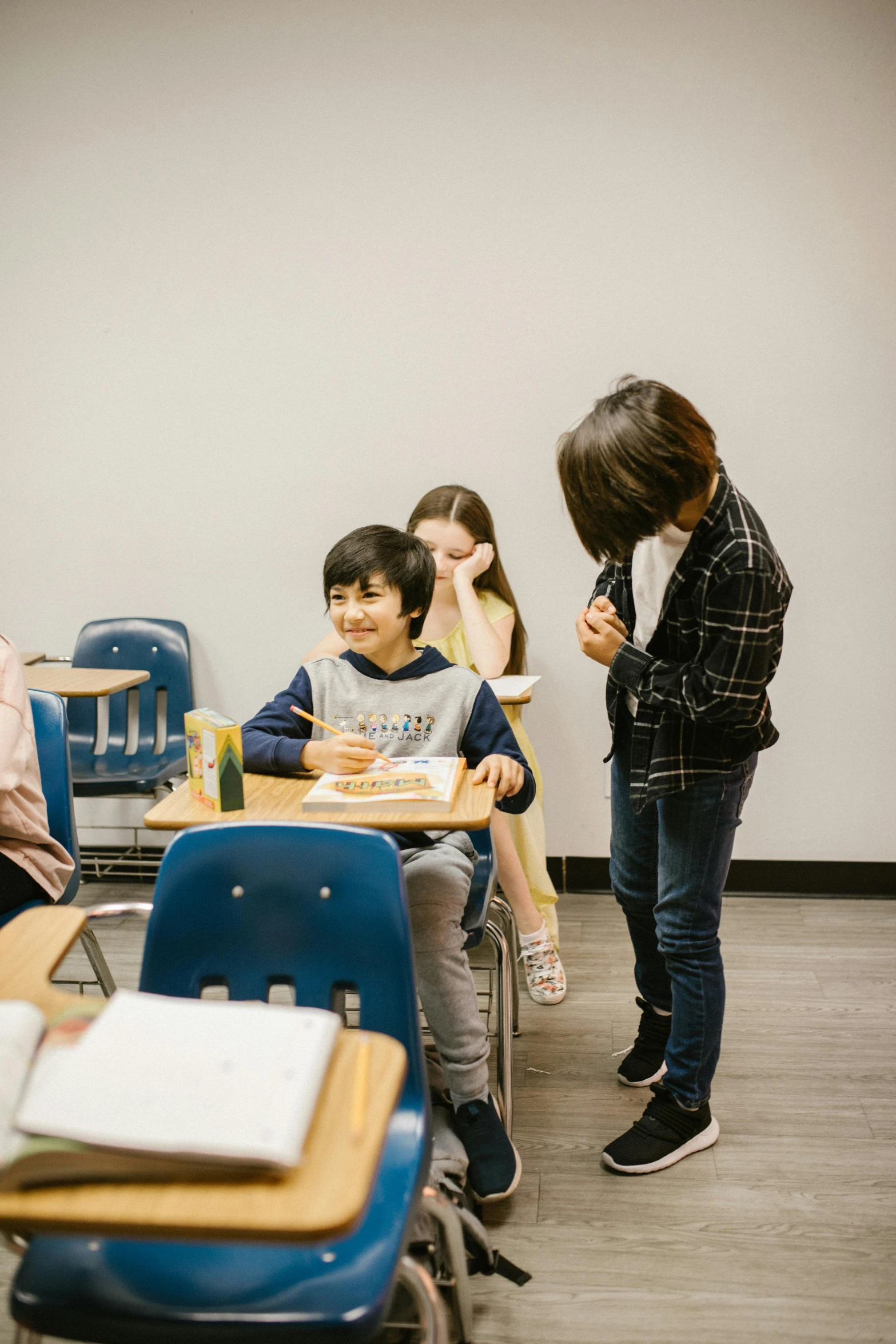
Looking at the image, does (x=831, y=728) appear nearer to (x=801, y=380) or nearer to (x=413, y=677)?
(x=801, y=380)

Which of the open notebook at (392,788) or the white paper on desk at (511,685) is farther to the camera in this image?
the white paper on desk at (511,685)

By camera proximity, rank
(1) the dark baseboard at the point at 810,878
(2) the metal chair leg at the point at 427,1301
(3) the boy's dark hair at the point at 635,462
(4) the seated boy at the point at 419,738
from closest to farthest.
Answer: (2) the metal chair leg at the point at 427,1301 → (3) the boy's dark hair at the point at 635,462 → (4) the seated boy at the point at 419,738 → (1) the dark baseboard at the point at 810,878

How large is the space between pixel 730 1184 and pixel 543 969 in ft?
2.76

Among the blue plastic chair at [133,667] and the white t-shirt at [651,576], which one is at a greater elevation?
the white t-shirt at [651,576]

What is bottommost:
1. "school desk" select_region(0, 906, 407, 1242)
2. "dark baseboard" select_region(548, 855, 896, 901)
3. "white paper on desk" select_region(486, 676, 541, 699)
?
"dark baseboard" select_region(548, 855, 896, 901)

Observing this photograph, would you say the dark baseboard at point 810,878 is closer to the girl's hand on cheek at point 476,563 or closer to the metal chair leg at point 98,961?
the girl's hand on cheek at point 476,563

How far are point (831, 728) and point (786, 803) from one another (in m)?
0.29

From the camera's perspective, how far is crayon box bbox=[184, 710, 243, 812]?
5.24ft

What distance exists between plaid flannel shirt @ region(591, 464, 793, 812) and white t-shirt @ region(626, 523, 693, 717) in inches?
0.5

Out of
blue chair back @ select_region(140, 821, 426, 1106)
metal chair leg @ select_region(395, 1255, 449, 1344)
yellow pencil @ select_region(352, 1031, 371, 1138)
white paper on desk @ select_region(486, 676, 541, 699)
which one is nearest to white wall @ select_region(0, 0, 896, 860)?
white paper on desk @ select_region(486, 676, 541, 699)

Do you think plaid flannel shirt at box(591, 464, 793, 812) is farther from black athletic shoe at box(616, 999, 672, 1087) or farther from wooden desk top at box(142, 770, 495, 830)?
black athletic shoe at box(616, 999, 672, 1087)

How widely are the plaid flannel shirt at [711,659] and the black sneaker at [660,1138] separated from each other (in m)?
0.62

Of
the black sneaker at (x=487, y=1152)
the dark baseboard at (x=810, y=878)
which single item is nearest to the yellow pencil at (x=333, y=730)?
the black sneaker at (x=487, y=1152)

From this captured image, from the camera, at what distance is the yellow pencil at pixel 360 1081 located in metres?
0.77
